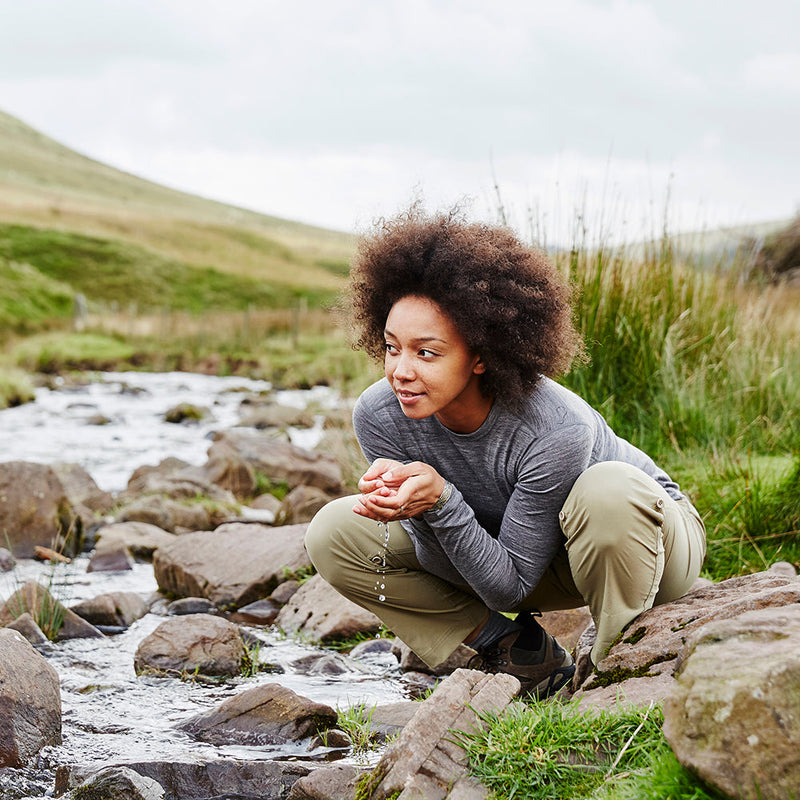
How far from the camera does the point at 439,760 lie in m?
2.44

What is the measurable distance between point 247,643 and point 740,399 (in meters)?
3.42

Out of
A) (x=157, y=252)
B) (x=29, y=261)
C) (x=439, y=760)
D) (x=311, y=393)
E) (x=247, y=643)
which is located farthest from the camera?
(x=157, y=252)

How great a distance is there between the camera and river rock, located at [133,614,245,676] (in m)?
4.28

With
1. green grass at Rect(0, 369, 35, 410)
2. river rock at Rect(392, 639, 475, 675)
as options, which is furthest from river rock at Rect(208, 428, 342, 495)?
green grass at Rect(0, 369, 35, 410)

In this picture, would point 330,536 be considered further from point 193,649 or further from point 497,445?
point 193,649

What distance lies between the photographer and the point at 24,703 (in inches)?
129

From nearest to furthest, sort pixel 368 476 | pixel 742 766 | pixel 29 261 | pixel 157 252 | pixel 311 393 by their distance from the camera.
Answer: pixel 742 766 < pixel 368 476 < pixel 311 393 < pixel 29 261 < pixel 157 252

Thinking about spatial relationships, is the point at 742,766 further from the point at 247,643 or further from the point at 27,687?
the point at 247,643

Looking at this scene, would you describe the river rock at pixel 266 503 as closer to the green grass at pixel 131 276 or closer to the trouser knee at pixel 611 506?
the trouser knee at pixel 611 506

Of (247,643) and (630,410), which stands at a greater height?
(630,410)

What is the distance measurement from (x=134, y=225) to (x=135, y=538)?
2377 inches

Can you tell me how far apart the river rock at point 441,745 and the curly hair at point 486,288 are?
0.92m

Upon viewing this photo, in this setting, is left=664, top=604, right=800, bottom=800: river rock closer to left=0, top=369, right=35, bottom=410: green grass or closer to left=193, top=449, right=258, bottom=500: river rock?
left=193, top=449, right=258, bottom=500: river rock

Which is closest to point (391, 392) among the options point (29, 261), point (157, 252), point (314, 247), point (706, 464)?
point (706, 464)
